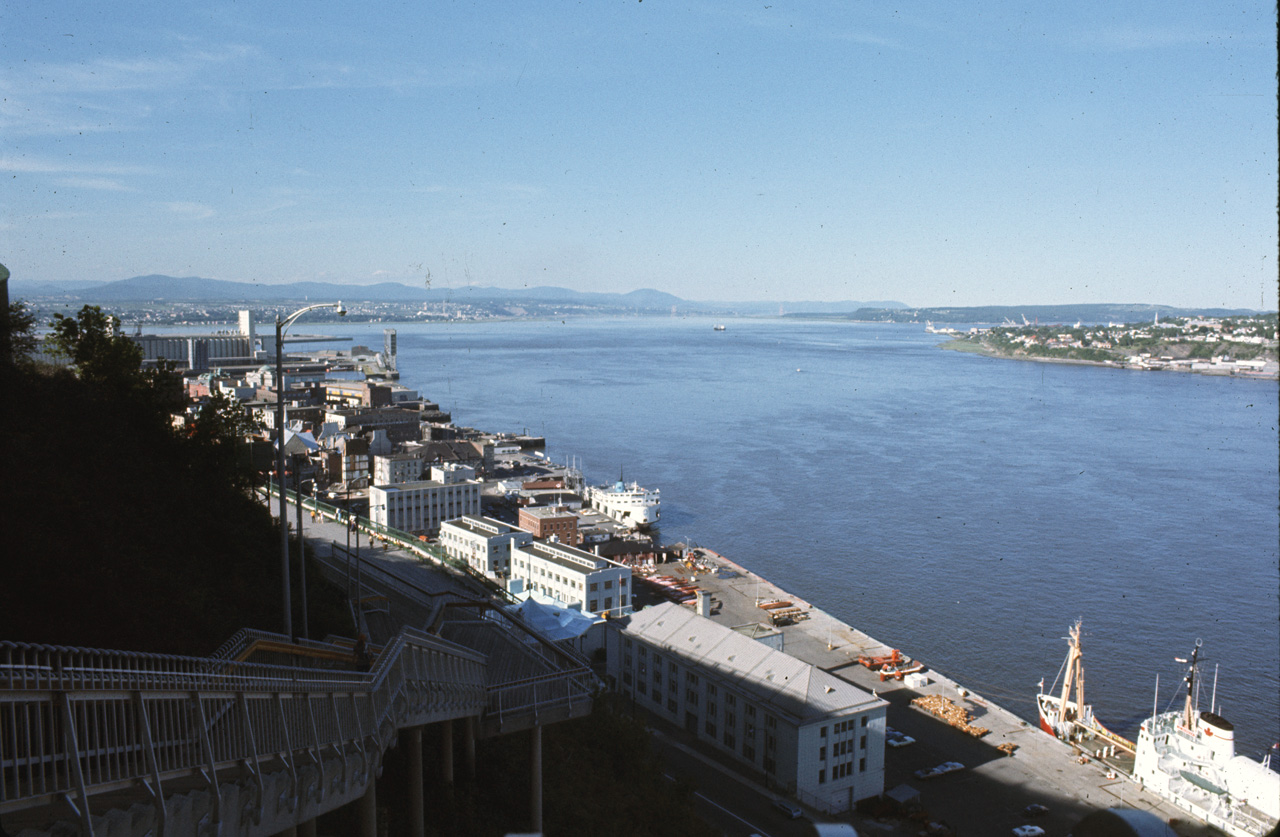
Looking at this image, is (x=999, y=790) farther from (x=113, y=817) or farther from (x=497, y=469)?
(x=497, y=469)

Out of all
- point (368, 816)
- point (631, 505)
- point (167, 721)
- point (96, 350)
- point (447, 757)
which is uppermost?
point (96, 350)

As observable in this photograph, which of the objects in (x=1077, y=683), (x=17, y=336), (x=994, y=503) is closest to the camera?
(x=17, y=336)

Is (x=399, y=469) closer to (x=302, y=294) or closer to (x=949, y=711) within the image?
(x=949, y=711)

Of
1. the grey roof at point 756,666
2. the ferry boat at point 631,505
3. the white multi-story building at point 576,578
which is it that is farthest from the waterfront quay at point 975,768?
the ferry boat at point 631,505

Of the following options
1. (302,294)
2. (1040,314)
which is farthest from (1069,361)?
(302,294)

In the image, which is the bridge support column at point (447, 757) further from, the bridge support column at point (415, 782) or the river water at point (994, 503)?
the river water at point (994, 503)

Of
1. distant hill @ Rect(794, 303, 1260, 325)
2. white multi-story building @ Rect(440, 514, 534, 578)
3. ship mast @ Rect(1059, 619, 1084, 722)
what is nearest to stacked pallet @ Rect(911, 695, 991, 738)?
ship mast @ Rect(1059, 619, 1084, 722)
